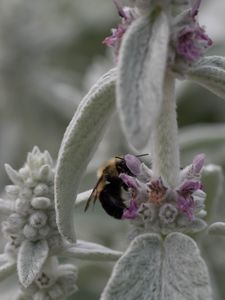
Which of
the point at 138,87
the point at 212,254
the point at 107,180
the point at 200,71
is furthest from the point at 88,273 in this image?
the point at 138,87

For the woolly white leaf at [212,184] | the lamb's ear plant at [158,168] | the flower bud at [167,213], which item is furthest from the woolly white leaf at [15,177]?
the woolly white leaf at [212,184]

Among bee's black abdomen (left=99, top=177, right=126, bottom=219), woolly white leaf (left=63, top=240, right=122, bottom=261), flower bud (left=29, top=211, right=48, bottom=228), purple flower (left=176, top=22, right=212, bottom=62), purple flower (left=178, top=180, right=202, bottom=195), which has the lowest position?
woolly white leaf (left=63, top=240, right=122, bottom=261)

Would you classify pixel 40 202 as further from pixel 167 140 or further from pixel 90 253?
pixel 167 140

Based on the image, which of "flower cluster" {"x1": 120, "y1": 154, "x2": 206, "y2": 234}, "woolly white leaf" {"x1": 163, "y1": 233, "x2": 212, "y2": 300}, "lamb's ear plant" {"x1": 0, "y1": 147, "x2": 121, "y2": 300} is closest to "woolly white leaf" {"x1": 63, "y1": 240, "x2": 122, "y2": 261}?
"lamb's ear plant" {"x1": 0, "y1": 147, "x2": 121, "y2": 300}

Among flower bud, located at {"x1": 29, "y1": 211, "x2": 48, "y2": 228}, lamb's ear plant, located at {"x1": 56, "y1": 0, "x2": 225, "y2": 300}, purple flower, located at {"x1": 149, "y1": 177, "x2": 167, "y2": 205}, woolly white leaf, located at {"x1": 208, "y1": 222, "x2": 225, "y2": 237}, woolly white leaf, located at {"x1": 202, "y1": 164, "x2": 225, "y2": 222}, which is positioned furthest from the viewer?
woolly white leaf, located at {"x1": 202, "y1": 164, "x2": 225, "y2": 222}

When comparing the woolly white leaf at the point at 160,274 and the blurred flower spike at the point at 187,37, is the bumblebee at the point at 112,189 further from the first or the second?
the blurred flower spike at the point at 187,37

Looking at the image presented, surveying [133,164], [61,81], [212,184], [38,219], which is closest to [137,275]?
[133,164]

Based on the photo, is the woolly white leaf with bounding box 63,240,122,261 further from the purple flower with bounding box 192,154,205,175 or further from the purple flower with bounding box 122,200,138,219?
the purple flower with bounding box 192,154,205,175
